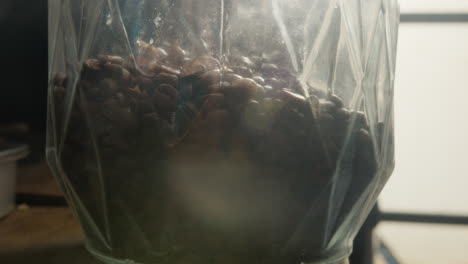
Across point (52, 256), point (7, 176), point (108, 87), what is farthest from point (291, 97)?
point (7, 176)

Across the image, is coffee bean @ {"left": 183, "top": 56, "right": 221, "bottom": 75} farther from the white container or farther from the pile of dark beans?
the white container

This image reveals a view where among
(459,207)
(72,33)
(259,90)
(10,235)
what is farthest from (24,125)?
(459,207)

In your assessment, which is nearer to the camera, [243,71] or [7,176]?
[243,71]

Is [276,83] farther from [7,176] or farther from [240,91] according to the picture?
[7,176]

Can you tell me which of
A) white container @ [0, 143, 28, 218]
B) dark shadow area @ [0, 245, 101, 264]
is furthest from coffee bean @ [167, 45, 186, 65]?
white container @ [0, 143, 28, 218]

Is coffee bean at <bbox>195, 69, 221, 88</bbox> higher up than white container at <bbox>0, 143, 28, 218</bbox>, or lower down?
higher up

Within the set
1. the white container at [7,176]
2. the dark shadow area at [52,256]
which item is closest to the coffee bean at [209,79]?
the dark shadow area at [52,256]

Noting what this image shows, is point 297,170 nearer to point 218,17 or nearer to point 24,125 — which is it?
point 218,17
